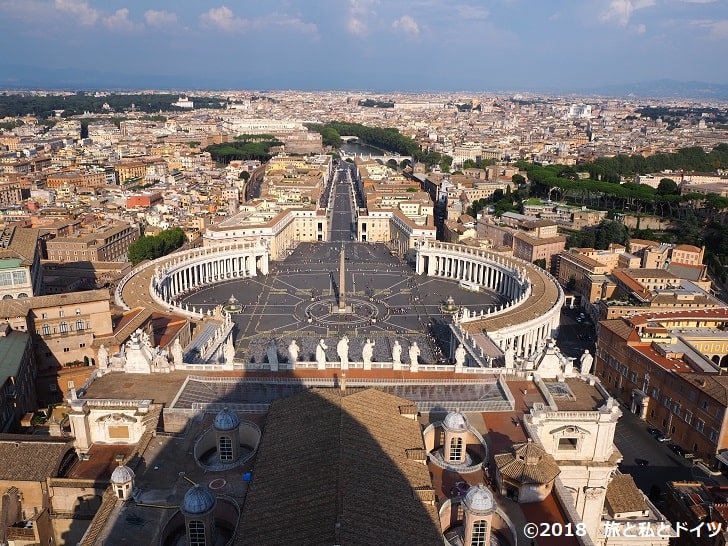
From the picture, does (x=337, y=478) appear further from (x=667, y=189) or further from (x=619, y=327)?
(x=667, y=189)

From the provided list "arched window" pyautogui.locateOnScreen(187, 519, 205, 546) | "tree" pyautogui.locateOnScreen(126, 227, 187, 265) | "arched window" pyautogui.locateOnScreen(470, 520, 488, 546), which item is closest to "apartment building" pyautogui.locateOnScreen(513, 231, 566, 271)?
"tree" pyautogui.locateOnScreen(126, 227, 187, 265)

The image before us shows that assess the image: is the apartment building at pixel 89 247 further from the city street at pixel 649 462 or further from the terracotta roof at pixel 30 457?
the city street at pixel 649 462

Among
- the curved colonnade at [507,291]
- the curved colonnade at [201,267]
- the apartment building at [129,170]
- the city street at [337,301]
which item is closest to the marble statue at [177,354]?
the city street at [337,301]

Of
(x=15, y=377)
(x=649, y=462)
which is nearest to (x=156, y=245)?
(x=15, y=377)

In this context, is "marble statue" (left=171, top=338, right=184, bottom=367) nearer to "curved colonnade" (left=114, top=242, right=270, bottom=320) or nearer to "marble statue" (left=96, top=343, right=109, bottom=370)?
"marble statue" (left=96, top=343, right=109, bottom=370)

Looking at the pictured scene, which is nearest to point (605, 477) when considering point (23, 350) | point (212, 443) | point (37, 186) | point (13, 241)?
point (212, 443)
